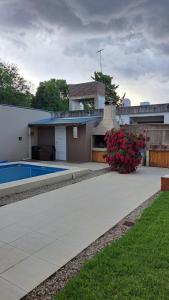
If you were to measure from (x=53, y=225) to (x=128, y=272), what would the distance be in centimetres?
220

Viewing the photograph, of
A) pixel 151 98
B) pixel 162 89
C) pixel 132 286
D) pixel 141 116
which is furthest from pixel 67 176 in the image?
pixel 151 98

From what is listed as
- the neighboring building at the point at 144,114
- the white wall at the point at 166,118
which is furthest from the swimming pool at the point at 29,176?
the white wall at the point at 166,118

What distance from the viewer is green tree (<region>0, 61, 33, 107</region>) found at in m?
29.8

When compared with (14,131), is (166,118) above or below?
above

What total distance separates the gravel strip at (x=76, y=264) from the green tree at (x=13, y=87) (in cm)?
2813

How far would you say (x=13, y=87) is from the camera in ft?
105

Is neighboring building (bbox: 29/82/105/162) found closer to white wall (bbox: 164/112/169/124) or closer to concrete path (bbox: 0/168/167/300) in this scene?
white wall (bbox: 164/112/169/124)

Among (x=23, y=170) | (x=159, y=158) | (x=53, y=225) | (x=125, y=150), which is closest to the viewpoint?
(x=53, y=225)

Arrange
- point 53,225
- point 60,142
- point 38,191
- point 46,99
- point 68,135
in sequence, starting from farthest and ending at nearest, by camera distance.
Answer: point 46,99
point 60,142
point 68,135
point 38,191
point 53,225

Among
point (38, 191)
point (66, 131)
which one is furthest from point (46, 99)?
point (38, 191)

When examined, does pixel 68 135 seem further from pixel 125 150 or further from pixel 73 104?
pixel 73 104

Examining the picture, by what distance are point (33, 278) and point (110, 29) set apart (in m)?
9.23

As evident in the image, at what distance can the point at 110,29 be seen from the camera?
30.3ft

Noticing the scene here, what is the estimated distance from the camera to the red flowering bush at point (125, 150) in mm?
10734
